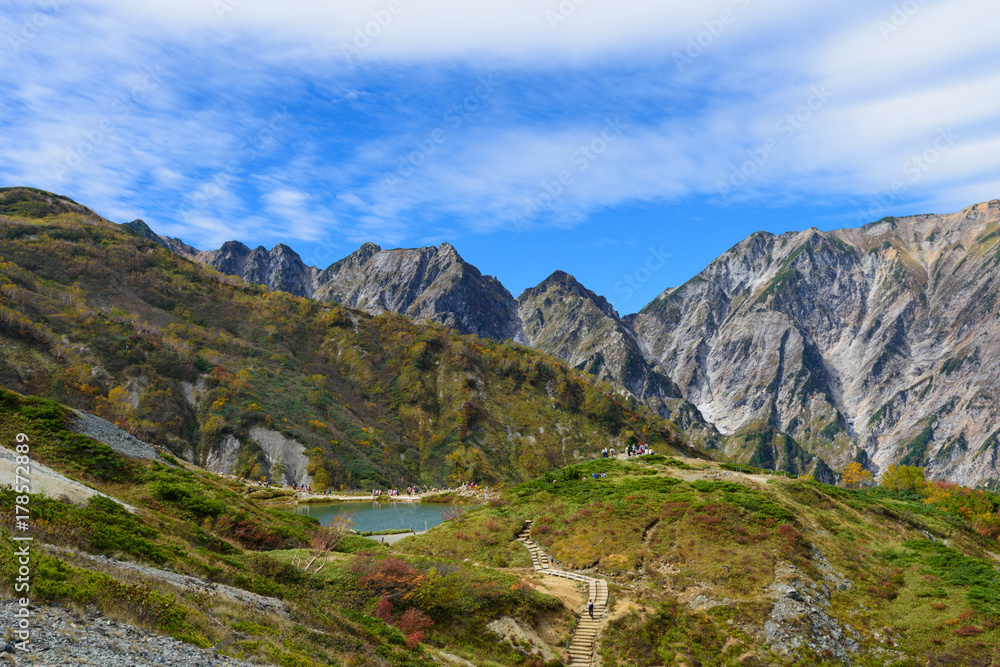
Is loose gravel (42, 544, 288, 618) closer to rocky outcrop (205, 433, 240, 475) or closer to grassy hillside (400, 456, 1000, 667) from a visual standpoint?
grassy hillside (400, 456, 1000, 667)

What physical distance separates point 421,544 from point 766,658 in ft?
107

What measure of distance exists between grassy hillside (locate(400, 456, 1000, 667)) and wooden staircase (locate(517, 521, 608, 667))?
1.02m

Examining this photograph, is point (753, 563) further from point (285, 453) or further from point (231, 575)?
point (285, 453)

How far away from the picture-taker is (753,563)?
44.0 metres

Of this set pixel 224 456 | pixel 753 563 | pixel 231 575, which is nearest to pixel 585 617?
pixel 753 563

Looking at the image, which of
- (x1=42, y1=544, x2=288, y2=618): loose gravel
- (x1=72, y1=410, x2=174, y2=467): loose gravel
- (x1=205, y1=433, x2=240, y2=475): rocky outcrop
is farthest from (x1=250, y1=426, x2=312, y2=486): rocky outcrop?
(x1=42, y1=544, x2=288, y2=618): loose gravel

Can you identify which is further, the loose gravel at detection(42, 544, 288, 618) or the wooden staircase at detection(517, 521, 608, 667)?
the wooden staircase at detection(517, 521, 608, 667)

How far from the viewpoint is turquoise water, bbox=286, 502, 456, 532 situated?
82875mm

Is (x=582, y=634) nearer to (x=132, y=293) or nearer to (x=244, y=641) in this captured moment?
(x=244, y=641)

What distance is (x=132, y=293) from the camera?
16212 cm

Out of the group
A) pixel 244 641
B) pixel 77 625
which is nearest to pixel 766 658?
pixel 244 641

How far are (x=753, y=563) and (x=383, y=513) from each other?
66.2 meters

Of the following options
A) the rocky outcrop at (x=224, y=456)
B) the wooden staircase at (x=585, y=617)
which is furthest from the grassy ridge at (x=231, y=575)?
the rocky outcrop at (x=224, y=456)

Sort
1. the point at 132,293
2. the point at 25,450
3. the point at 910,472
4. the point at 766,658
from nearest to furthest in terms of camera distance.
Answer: the point at 25,450
the point at 766,658
the point at 910,472
the point at 132,293
